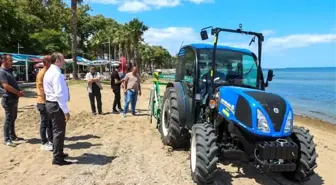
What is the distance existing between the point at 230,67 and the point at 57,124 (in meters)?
3.17

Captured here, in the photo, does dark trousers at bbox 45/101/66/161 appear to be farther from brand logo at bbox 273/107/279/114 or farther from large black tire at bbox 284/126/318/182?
large black tire at bbox 284/126/318/182

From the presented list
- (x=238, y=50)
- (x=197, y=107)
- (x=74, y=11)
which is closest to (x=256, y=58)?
(x=238, y=50)

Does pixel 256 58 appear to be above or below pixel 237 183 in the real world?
above

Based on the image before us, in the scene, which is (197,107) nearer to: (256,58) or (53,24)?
(256,58)

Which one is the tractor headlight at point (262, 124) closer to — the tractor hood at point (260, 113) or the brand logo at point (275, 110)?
the tractor hood at point (260, 113)

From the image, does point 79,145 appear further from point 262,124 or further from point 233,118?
point 262,124

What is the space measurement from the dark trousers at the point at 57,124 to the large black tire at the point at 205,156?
2.31 m

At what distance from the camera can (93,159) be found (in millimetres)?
6496

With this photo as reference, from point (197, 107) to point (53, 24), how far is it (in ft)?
182

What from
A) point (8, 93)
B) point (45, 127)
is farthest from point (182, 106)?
point (8, 93)

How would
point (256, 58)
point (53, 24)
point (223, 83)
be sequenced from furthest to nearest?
point (53, 24) < point (256, 58) < point (223, 83)

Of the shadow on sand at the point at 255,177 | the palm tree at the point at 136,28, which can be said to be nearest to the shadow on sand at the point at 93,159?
the shadow on sand at the point at 255,177

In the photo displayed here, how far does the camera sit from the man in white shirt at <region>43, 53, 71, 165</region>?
18.8ft

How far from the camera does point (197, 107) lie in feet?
21.0
